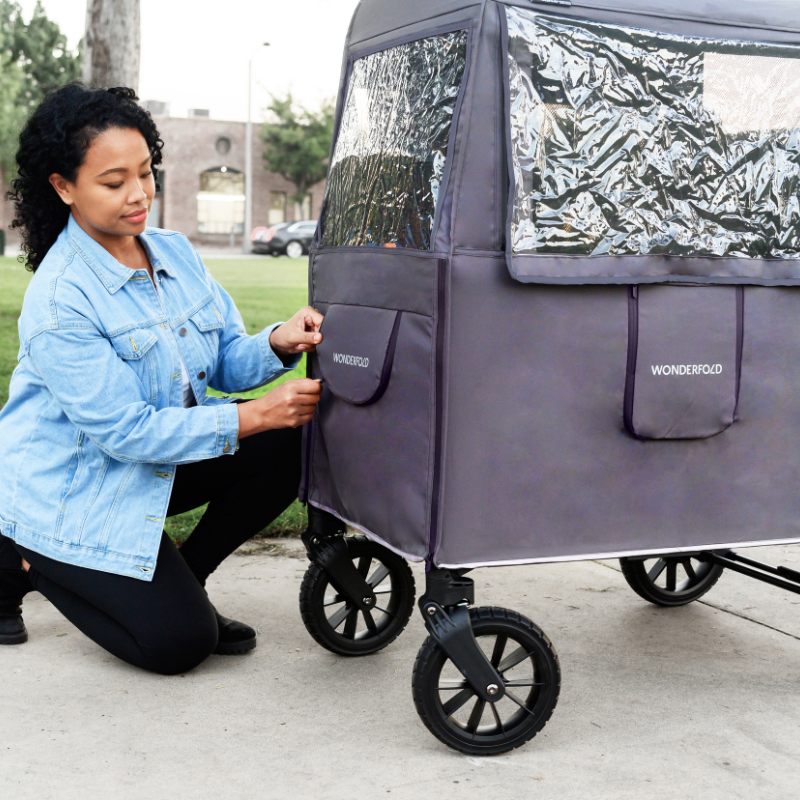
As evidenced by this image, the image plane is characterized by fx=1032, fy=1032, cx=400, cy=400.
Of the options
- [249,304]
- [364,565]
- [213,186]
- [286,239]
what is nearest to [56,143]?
[364,565]

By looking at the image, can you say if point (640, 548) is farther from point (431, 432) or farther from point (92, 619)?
point (92, 619)

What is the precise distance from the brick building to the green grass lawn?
18952 millimetres

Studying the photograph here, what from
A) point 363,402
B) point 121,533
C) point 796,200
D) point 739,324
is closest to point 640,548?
point 739,324

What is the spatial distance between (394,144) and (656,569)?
5.24 ft

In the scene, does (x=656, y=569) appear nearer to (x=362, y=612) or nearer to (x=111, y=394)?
(x=362, y=612)

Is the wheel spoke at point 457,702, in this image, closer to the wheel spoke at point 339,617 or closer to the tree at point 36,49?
the wheel spoke at point 339,617

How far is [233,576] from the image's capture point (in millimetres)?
3350

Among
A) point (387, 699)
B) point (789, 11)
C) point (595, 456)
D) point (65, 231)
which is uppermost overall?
point (789, 11)

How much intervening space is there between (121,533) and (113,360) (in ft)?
1.38

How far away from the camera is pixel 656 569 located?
315 cm

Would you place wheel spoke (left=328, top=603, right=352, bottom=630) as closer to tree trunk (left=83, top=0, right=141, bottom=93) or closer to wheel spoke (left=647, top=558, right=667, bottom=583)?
wheel spoke (left=647, top=558, right=667, bottom=583)

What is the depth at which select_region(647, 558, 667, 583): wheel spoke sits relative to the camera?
3.13 meters

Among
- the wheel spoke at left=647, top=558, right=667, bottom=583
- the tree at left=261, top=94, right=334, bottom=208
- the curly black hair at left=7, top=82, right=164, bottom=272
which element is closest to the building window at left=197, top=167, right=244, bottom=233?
the tree at left=261, top=94, right=334, bottom=208

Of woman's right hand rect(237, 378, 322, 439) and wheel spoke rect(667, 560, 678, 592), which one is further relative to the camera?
wheel spoke rect(667, 560, 678, 592)
